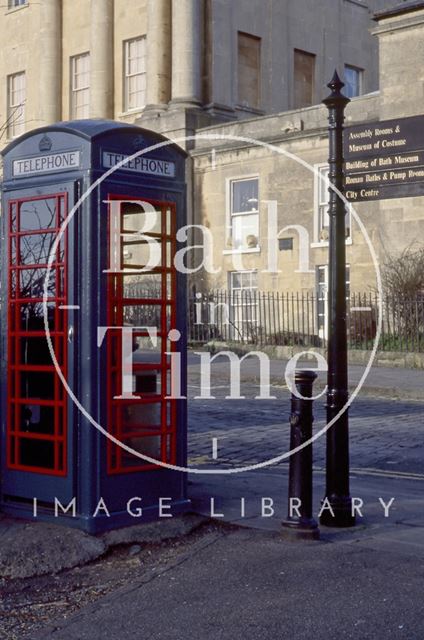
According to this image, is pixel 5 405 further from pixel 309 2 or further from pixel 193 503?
pixel 309 2

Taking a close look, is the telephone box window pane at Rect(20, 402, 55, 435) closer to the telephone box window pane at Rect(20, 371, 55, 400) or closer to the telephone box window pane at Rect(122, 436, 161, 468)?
the telephone box window pane at Rect(20, 371, 55, 400)

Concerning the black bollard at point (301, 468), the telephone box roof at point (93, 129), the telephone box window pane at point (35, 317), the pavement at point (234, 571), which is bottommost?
the pavement at point (234, 571)

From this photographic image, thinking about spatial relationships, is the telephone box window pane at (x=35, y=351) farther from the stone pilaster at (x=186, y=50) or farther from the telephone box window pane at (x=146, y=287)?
the stone pilaster at (x=186, y=50)

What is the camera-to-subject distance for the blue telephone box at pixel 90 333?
6.20 meters

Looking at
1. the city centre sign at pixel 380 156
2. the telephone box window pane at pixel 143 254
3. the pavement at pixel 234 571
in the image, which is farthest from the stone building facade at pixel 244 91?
the pavement at pixel 234 571

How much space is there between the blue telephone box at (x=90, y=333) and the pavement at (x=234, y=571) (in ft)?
0.92

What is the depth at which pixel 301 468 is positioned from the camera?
20.5 ft

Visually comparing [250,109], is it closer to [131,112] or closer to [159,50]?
[159,50]

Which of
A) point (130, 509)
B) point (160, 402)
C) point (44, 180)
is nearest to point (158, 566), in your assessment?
point (130, 509)

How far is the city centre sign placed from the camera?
895 centimetres

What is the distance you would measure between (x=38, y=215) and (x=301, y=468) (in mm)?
2437

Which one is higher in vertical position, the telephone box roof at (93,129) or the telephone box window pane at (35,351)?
the telephone box roof at (93,129)

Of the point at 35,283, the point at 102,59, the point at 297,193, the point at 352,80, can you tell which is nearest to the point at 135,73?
the point at 102,59

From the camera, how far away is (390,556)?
586 centimetres
